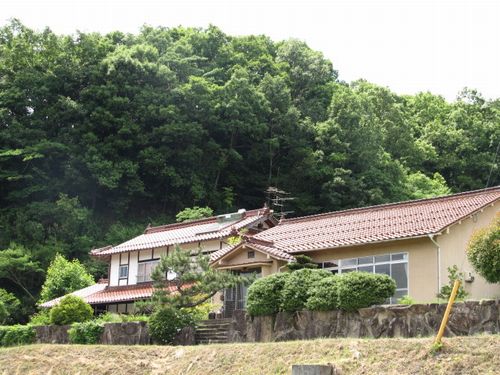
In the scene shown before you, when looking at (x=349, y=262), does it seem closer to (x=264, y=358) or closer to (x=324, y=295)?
(x=324, y=295)

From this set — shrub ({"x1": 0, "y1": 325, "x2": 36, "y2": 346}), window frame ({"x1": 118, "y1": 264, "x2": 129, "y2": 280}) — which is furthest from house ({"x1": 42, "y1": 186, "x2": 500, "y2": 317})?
shrub ({"x1": 0, "y1": 325, "x2": 36, "y2": 346})

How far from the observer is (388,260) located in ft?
82.0

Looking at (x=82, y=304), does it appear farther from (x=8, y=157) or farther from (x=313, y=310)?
(x=8, y=157)

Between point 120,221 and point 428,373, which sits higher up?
point 120,221

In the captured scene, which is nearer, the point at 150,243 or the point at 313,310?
the point at 313,310

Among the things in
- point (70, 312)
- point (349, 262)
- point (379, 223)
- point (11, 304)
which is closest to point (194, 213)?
point (11, 304)

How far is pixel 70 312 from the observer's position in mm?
27047

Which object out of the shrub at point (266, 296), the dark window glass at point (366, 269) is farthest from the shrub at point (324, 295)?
the dark window glass at point (366, 269)

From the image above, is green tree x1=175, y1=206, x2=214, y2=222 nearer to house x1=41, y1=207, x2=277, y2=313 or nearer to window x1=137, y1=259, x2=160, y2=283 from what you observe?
house x1=41, y1=207, x2=277, y2=313

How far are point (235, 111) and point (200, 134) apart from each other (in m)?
2.84

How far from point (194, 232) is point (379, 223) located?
11.2m

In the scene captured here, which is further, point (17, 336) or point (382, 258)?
point (17, 336)

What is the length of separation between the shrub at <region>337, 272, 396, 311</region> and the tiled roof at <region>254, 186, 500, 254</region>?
15.4 ft

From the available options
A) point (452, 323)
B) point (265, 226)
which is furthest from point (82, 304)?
point (452, 323)
